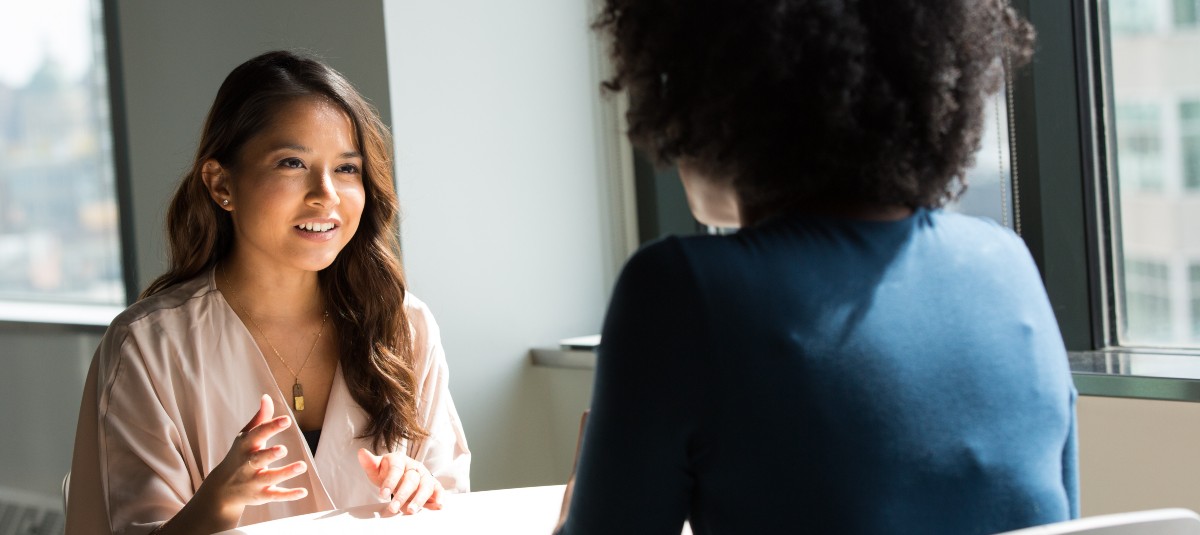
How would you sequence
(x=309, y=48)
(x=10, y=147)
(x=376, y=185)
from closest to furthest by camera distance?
(x=376, y=185)
(x=309, y=48)
(x=10, y=147)

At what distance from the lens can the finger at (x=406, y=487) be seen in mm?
1635

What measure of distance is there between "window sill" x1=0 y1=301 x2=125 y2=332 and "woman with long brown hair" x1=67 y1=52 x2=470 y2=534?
203 centimetres

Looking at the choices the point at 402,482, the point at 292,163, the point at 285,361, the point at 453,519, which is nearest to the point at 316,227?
the point at 292,163

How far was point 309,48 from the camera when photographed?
291 cm

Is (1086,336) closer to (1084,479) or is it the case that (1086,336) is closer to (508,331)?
(1084,479)

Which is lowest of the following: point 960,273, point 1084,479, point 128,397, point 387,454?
point 1084,479

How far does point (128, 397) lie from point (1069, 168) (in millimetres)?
1788

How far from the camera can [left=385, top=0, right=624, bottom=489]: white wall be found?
276 cm

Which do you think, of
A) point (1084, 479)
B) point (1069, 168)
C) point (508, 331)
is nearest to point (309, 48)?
point (508, 331)

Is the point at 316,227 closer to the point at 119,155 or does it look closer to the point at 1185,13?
the point at 1185,13

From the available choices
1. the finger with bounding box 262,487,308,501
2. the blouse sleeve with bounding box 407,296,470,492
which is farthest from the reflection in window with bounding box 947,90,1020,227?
the finger with bounding box 262,487,308,501

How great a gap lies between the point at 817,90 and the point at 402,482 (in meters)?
1.04

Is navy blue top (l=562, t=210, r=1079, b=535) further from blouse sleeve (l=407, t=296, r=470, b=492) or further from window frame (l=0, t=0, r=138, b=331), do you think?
window frame (l=0, t=0, r=138, b=331)

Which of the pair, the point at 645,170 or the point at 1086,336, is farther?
the point at 645,170
